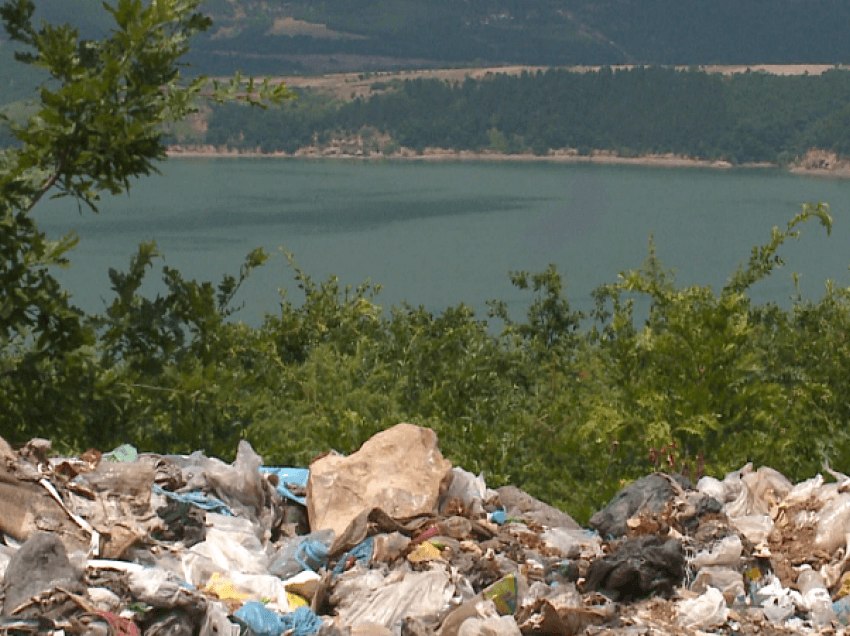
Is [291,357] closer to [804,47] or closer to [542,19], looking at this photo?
[804,47]

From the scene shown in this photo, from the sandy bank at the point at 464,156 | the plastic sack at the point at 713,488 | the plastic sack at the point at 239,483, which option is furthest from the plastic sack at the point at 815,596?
the sandy bank at the point at 464,156

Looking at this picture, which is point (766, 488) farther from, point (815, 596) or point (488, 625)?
point (488, 625)

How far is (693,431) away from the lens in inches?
282

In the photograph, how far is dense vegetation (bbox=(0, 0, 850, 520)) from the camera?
6.30 m

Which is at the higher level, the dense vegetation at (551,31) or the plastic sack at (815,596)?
the dense vegetation at (551,31)

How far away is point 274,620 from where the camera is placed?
14.6 feet

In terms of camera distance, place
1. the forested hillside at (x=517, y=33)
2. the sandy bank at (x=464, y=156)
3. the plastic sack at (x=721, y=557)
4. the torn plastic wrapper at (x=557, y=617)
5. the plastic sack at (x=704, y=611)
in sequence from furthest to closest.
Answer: the forested hillside at (x=517, y=33)
the sandy bank at (x=464, y=156)
the plastic sack at (x=721, y=557)
the plastic sack at (x=704, y=611)
the torn plastic wrapper at (x=557, y=617)

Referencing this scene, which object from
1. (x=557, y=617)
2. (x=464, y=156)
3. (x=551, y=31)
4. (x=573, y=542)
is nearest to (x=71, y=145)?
(x=573, y=542)

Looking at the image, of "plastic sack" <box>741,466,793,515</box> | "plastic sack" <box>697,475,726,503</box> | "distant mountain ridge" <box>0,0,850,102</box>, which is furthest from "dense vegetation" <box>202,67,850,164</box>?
"distant mountain ridge" <box>0,0,850,102</box>

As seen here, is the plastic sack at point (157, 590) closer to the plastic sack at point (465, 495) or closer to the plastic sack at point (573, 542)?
the plastic sack at point (465, 495)

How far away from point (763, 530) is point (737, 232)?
113ft

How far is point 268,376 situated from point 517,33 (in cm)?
17053

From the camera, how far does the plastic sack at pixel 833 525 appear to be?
17.9ft

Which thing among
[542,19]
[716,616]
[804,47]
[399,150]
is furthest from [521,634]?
[542,19]
